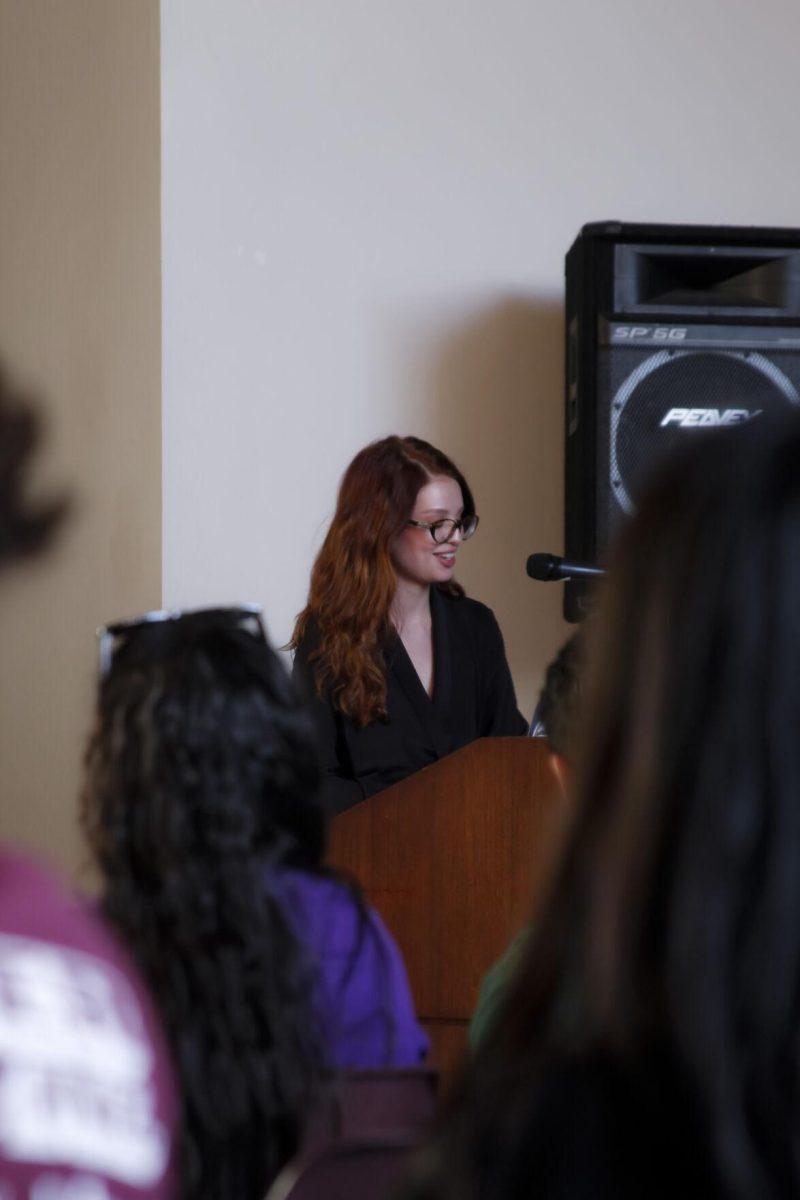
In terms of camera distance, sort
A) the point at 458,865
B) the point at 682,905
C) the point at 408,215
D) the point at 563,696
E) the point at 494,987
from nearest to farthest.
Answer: the point at 682,905 → the point at 494,987 → the point at 563,696 → the point at 458,865 → the point at 408,215

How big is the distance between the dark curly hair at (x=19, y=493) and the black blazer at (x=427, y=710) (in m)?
1.78

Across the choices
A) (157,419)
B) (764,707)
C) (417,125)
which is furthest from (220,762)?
(417,125)

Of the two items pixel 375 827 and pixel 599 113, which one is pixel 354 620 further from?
pixel 599 113

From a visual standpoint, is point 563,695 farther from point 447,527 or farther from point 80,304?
point 80,304

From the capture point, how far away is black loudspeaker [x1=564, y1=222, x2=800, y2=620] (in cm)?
286

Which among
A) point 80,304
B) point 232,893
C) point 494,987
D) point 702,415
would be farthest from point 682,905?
point 80,304

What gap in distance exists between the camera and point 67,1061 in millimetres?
569

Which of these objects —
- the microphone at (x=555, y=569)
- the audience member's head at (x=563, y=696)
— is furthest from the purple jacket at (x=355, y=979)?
the microphone at (x=555, y=569)

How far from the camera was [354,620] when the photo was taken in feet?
8.38

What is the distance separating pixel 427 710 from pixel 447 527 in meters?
0.32

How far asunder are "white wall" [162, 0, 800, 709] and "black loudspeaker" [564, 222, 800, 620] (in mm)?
535

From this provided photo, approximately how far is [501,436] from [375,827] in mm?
1767

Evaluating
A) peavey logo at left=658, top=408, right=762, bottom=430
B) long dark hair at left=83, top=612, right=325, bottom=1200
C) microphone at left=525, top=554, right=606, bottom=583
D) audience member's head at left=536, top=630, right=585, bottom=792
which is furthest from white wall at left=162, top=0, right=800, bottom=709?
long dark hair at left=83, top=612, right=325, bottom=1200

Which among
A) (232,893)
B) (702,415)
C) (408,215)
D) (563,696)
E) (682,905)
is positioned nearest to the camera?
(682,905)
